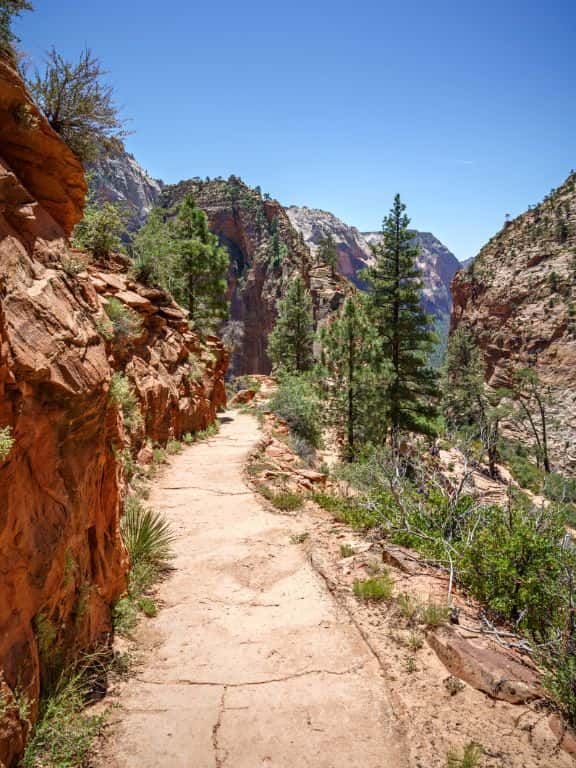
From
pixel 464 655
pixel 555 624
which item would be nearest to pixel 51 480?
pixel 464 655

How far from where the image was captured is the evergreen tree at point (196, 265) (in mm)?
20719

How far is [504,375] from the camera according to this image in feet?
152

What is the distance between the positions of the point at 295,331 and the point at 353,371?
522 inches

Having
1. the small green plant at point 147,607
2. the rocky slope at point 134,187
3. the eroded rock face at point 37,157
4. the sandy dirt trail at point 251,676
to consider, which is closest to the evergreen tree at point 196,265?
the sandy dirt trail at point 251,676

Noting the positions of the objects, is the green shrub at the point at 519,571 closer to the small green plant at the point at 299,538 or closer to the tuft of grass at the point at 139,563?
the small green plant at the point at 299,538

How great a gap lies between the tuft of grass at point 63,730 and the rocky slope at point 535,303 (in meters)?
41.0

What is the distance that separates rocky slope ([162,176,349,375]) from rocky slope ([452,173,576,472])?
78.3ft

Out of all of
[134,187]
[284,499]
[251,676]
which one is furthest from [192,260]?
[134,187]

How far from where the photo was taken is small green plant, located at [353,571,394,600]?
4922 millimetres

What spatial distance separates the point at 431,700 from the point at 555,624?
5.33 ft

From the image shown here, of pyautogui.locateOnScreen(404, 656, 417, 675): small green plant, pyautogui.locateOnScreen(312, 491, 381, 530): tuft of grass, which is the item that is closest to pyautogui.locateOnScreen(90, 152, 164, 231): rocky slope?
pyautogui.locateOnScreen(312, 491, 381, 530): tuft of grass

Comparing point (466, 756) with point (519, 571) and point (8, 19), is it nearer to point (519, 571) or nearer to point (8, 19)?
point (519, 571)

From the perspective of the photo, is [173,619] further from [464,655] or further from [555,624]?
[555,624]

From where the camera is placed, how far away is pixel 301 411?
18750mm
